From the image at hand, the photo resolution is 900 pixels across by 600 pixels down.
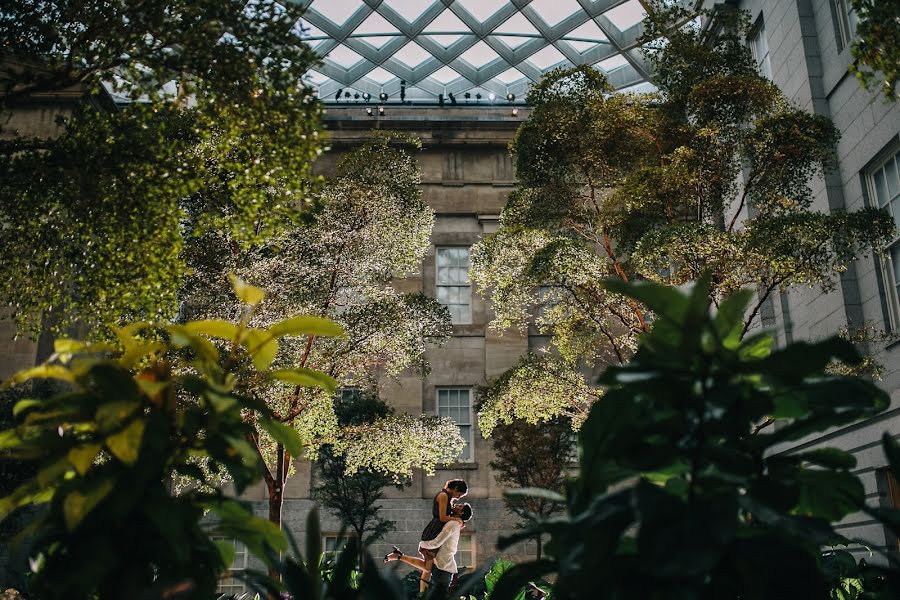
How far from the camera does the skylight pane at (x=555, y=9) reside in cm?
2700

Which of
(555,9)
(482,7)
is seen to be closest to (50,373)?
(482,7)

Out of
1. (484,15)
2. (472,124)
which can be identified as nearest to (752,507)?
(472,124)

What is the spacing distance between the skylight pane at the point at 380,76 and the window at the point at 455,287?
9.84 metres

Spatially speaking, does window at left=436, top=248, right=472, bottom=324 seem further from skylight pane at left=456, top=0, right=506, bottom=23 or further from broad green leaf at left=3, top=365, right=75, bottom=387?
broad green leaf at left=3, top=365, right=75, bottom=387

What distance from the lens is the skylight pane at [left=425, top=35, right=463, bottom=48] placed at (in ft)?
96.3

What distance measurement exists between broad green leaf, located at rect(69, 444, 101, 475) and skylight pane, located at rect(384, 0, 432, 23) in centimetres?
2779

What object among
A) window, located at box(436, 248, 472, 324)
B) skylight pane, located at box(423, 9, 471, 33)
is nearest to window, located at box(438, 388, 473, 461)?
window, located at box(436, 248, 472, 324)

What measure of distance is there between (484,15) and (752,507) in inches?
1127

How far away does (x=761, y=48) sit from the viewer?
17547 millimetres

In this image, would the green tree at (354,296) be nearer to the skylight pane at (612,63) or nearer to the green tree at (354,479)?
the green tree at (354,479)

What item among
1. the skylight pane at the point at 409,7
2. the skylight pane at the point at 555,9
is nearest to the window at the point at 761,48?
the skylight pane at the point at 555,9

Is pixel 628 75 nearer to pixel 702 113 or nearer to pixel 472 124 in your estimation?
pixel 472 124

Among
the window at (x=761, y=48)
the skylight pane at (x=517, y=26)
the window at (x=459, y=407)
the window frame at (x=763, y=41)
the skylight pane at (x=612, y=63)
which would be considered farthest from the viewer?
the skylight pane at (x=612, y=63)

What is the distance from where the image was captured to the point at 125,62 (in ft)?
24.3
